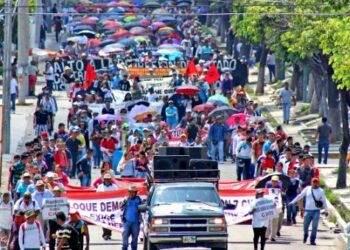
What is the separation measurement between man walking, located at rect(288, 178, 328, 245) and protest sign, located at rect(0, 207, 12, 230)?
5.75m

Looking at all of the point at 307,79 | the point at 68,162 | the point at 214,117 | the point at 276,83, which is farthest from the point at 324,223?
the point at 276,83

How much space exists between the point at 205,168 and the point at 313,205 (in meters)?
2.13

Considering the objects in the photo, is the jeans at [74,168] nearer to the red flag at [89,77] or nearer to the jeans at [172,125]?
the jeans at [172,125]

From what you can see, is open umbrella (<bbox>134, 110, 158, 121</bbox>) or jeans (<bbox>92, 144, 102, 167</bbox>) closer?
jeans (<bbox>92, 144, 102, 167</bbox>)

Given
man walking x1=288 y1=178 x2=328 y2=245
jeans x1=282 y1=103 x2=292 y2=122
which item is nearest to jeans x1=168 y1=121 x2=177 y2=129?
jeans x1=282 y1=103 x2=292 y2=122

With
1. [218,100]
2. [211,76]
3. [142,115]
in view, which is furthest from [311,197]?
[211,76]

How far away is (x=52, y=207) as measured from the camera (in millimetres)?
31703

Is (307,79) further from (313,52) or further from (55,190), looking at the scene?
(55,190)

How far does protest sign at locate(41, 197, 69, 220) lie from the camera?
31.6 metres

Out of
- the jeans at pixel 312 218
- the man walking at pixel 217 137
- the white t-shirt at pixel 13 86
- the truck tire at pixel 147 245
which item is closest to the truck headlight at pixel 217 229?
the truck tire at pixel 147 245

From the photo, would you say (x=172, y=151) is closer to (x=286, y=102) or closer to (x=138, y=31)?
(x=286, y=102)

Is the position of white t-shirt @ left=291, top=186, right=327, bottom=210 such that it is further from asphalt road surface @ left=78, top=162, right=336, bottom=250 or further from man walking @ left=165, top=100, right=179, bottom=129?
man walking @ left=165, top=100, right=179, bottom=129

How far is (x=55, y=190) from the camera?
1254 inches

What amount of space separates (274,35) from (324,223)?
18095mm
